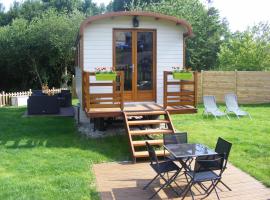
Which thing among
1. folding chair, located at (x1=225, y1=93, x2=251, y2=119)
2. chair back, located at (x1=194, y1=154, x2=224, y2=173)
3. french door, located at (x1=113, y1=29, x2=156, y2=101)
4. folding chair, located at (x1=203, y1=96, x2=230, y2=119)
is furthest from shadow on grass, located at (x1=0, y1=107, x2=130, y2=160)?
folding chair, located at (x1=225, y1=93, x2=251, y2=119)

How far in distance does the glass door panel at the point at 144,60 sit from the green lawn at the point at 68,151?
1.67 metres

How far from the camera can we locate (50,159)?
25.8 feet

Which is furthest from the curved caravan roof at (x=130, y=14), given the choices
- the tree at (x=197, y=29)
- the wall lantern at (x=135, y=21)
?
the tree at (x=197, y=29)

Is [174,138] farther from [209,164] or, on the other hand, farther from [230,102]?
[230,102]

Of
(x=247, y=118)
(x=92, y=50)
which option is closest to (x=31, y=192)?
(x=92, y=50)

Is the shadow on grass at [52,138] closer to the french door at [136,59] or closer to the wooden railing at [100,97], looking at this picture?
the wooden railing at [100,97]

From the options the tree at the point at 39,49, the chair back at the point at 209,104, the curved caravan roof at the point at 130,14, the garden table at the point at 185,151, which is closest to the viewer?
the garden table at the point at 185,151

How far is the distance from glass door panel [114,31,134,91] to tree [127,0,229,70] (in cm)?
1577

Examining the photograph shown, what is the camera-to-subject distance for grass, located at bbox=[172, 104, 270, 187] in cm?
742

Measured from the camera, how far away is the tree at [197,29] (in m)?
26.1

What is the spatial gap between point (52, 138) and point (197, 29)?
1962cm

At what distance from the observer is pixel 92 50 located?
9922mm

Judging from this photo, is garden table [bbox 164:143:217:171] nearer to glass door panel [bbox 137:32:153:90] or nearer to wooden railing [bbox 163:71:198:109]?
wooden railing [bbox 163:71:198:109]

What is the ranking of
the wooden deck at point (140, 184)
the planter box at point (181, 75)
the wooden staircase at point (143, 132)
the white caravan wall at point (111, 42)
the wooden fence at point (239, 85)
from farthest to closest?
1. the wooden fence at point (239, 85)
2. the white caravan wall at point (111, 42)
3. the planter box at point (181, 75)
4. the wooden staircase at point (143, 132)
5. the wooden deck at point (140, 184)
